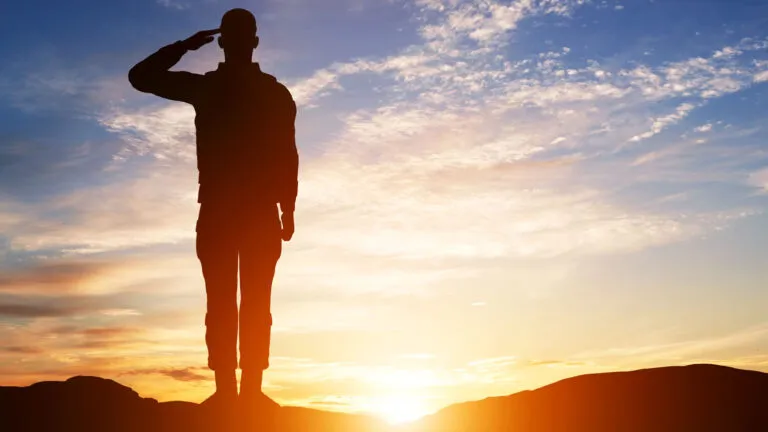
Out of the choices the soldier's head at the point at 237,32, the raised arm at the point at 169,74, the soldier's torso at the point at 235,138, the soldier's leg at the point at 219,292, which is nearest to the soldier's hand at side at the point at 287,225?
the soldier's torso at the point at 235,138

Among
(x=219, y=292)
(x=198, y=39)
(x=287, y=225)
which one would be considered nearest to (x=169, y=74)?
(x=198, y=39)

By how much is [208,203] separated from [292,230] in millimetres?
1301

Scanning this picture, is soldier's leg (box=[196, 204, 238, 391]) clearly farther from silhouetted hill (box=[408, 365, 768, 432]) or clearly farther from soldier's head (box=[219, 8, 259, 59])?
silhouetted hill (box=[408, 365, 768, 432])

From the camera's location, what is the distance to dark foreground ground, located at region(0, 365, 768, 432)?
10.7 metres

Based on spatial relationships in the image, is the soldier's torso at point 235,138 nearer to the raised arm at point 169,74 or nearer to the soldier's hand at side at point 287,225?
the raised arm at point 169,74

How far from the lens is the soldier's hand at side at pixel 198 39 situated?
33.7 feet

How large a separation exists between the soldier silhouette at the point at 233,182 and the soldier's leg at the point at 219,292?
0.01 metres

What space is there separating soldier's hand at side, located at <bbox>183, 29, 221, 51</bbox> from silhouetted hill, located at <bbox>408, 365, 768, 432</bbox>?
25.6ft

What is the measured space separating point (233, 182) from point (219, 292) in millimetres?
1498

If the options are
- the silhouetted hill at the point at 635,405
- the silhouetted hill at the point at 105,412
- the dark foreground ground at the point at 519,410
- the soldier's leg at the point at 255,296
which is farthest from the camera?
the silhouetted hill at the point at 635,405

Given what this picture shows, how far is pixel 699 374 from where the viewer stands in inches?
521

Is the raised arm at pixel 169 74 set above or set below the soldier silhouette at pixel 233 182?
above

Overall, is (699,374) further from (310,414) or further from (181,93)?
(181,93)

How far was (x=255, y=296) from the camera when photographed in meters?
10.3
